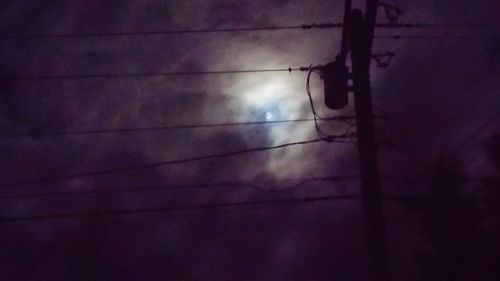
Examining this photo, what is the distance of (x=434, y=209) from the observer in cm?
1938

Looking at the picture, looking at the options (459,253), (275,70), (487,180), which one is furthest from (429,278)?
(275,70)

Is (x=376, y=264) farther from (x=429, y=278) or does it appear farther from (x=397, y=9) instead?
(x=429, y=278)

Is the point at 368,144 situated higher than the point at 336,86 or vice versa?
the point at 336,86

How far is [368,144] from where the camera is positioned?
10.4 m

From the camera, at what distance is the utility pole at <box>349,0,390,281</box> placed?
32.9 feet

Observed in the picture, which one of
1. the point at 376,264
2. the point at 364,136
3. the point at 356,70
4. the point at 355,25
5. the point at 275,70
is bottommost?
the point at 376,264

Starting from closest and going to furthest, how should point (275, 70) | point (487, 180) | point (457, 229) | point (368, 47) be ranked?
point (368, 47), point (275, 70), point (487, 180), point (457, 229)

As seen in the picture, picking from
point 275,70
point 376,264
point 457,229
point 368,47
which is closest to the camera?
point 376,264

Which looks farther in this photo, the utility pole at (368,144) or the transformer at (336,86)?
the transformer at (336,86)

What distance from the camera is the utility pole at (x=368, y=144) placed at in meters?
10.0

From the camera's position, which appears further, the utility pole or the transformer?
the transformer

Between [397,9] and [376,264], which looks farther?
[397,9]

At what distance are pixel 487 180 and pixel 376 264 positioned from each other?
938 centimetres

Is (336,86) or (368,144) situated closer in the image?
(368,144)
